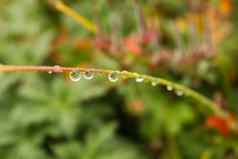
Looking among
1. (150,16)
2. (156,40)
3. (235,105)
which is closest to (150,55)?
(156,40)

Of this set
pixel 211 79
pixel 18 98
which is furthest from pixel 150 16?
pixel 18 98

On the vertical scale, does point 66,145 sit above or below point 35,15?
below

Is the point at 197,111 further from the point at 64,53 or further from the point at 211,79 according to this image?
the point at 64,53

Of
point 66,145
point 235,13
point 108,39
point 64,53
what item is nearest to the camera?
point 66,145

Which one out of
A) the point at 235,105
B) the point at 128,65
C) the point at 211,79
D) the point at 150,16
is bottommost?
the point at 235,105

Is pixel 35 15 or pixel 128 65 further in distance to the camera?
pixel 35 15

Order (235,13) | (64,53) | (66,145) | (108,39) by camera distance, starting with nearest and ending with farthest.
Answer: (66,145)
(108,39)
(64,53)
(235,13)
